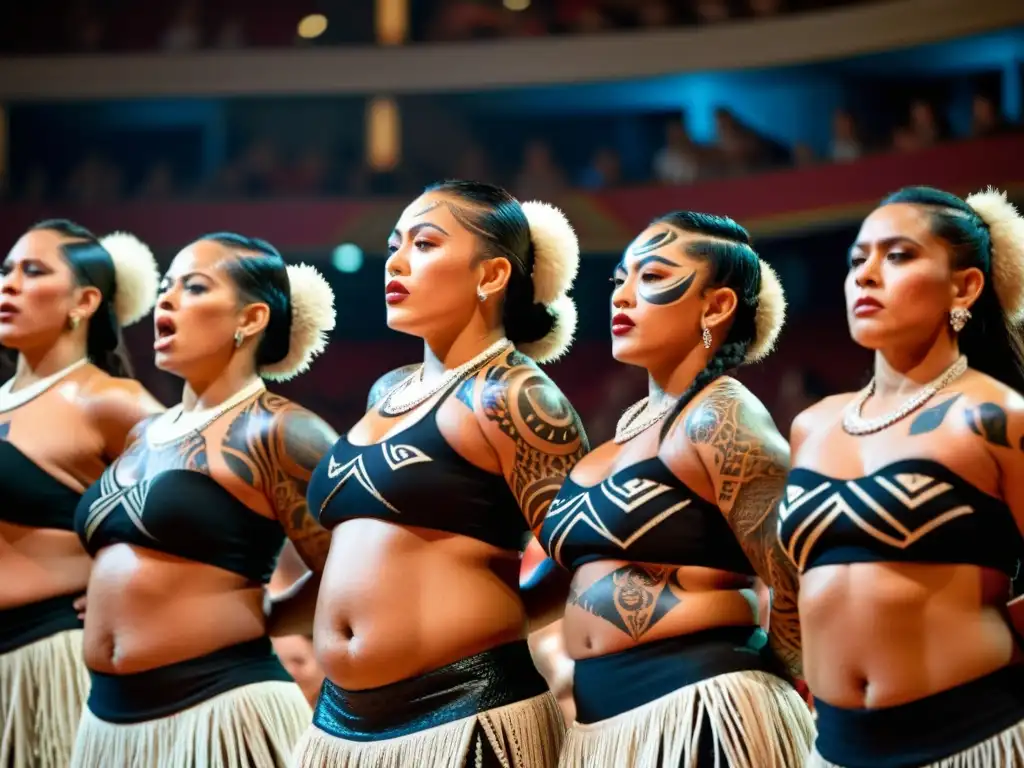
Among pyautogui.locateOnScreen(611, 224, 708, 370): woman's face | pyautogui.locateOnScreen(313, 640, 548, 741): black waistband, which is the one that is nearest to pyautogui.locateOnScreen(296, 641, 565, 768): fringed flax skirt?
pyautogui.locateOnScreen(313, 640, 548, 741): black waistband

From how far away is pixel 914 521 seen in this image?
2.23 metres

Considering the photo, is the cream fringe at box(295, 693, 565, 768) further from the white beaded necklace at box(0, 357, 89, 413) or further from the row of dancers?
the white beaded necklace at box(0, 357, 89, 413)

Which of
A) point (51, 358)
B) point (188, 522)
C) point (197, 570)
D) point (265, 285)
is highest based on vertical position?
point (265, 285)

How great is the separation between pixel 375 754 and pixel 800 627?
2.75ft

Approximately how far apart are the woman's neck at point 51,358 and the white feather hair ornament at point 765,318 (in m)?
1.89

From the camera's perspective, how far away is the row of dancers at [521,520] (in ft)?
7.45

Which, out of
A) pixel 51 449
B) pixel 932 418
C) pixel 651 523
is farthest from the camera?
pixel 51 449

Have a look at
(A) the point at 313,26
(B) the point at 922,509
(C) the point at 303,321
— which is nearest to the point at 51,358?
(C) the point at 303,321

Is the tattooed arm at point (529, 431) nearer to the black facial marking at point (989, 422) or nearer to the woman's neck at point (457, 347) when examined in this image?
the woman's neck at point (457, 347)

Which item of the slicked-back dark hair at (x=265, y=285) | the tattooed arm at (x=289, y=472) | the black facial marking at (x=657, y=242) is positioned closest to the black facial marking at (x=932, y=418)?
the black facial marking at (x=657, y=242)

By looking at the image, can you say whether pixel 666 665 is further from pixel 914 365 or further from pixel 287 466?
pixel 287 466

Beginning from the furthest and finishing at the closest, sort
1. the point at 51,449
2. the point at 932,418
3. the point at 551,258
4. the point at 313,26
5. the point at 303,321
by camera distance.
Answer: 1. the point at 313,26
2. the point at 51,449
3. the point at 303,321
4. the point at 551,258
5. the point at 932,418

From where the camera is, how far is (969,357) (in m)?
2.48

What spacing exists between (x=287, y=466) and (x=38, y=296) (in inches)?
40.0
